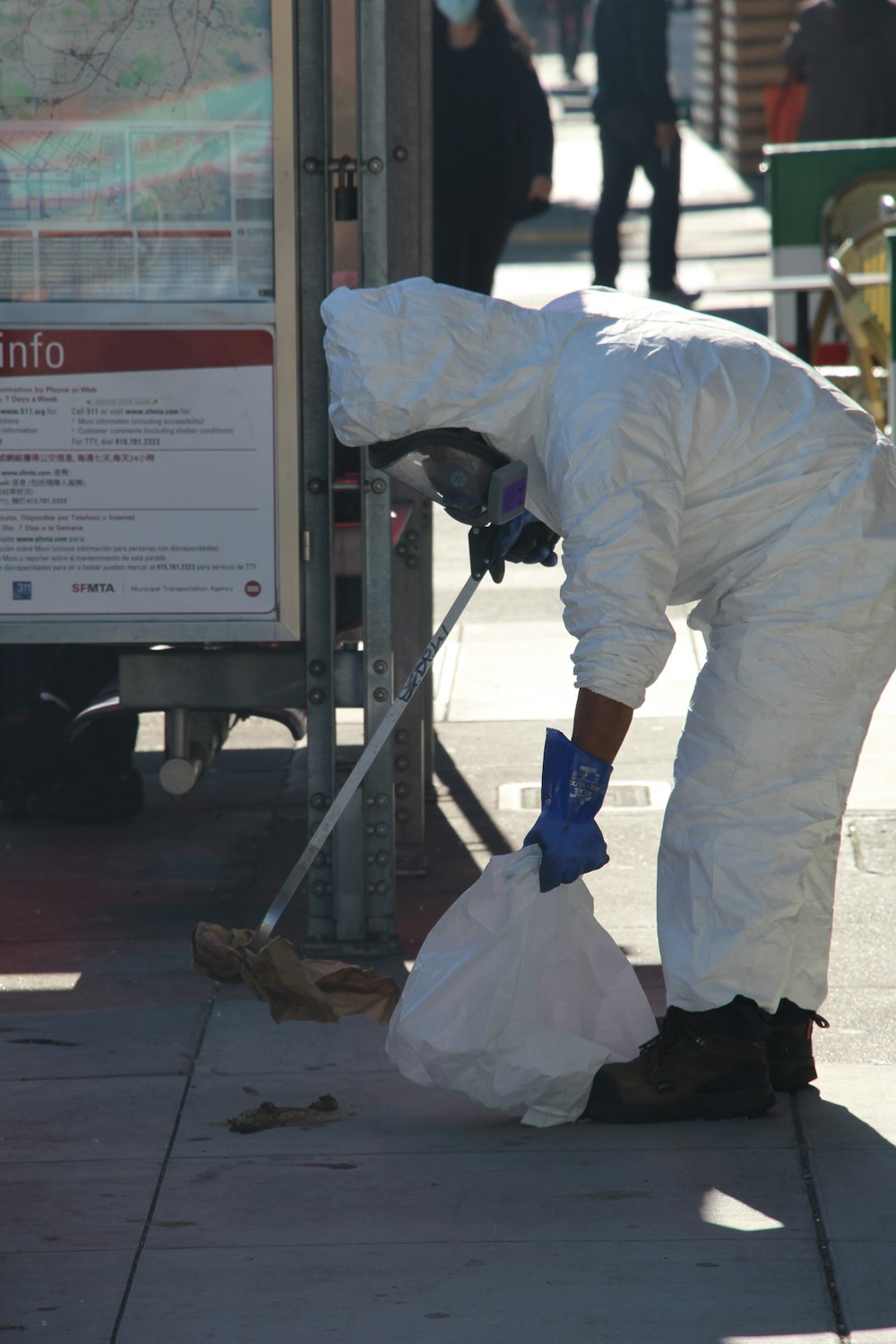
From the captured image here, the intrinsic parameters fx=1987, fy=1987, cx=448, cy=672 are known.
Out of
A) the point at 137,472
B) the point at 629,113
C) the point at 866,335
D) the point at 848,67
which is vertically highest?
the point at 848,67

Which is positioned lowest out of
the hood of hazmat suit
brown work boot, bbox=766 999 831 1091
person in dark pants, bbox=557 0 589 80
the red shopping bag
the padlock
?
brown work boot, bbox=766 999 831 1091

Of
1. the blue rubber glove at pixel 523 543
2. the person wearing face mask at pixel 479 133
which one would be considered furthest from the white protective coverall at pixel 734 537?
the person wearing face mask at pixel 479 133

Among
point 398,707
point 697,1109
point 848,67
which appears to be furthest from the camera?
point 848,67

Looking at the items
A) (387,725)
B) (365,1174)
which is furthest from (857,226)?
(365,1174)

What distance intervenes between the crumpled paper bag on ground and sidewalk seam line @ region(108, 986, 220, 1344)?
0.71 feet

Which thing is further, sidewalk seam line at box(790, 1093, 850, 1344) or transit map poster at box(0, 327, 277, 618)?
transit map poster at box(0, 327, 277, 618)

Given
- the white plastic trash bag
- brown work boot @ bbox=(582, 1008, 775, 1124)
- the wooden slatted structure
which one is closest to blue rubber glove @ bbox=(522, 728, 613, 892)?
the white plastic trash bag

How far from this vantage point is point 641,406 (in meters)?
3.44

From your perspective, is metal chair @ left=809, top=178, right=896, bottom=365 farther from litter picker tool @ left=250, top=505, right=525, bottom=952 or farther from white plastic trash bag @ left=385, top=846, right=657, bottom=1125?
white plastic trash bag @ left=385, top=846, right=657, bottom=1125

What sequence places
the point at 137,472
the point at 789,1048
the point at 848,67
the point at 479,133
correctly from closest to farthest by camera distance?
the point at 789,1048
the point at 137,472
the point at 479,133
the point at 848,67

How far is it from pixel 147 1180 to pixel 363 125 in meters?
2.28

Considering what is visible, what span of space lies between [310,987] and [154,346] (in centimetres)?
152

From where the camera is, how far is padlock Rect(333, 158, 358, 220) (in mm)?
4422

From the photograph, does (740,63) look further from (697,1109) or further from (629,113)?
(697,1109)
